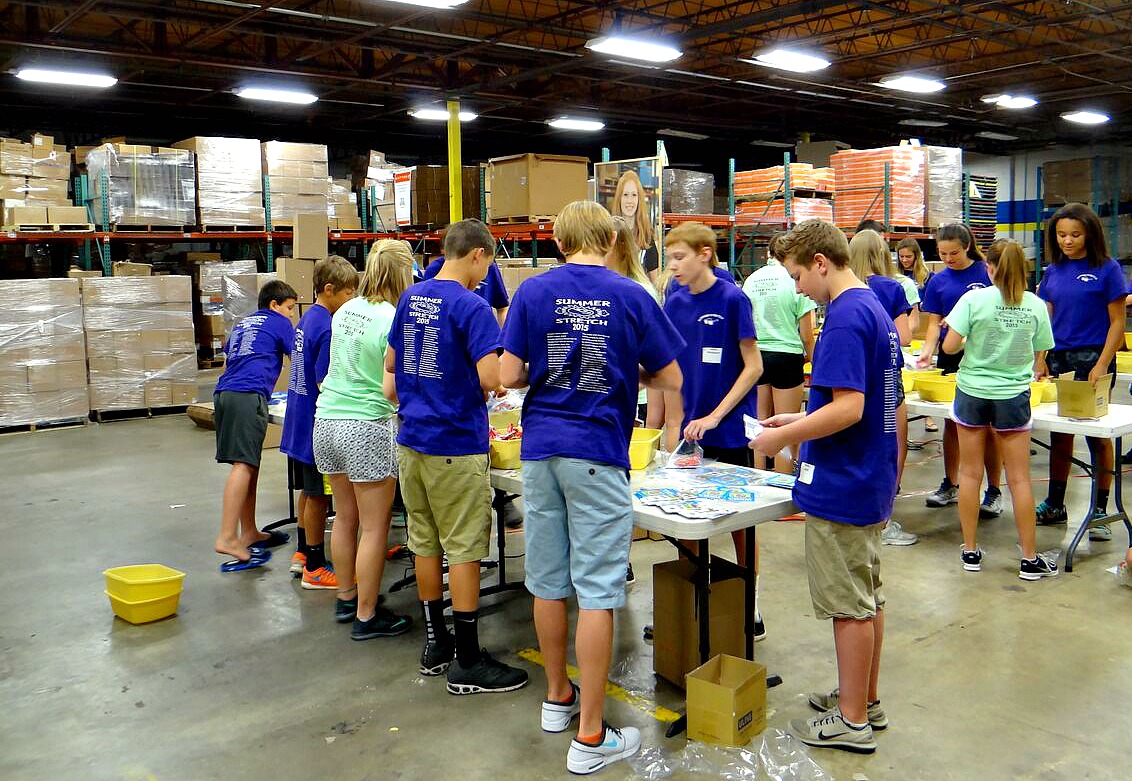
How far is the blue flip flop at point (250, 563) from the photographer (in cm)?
517

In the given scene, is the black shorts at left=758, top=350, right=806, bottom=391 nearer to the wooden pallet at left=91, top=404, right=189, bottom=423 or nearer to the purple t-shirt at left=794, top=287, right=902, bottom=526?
the purple t-shirt at left=794, top=287, right=902, bottom=526

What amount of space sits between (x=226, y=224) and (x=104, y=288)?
253cm

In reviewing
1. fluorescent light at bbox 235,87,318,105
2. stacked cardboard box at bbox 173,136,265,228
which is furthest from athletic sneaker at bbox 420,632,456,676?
fluorescent light at bbox 235,87,318,105

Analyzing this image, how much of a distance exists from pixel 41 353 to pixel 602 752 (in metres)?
9.09

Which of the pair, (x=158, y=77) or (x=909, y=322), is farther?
(x=158, y=77)

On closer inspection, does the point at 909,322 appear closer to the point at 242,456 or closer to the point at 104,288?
the point at 242,456

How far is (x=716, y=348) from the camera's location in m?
3.81

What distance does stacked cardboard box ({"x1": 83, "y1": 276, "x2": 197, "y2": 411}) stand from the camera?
33.7ft

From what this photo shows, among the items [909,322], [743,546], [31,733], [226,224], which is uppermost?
[226,224]

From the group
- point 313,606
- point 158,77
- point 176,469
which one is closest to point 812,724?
point 313,606

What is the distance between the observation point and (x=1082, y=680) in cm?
356

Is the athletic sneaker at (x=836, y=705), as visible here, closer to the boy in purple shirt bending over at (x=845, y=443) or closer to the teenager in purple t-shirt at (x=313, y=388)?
the boy in purple shirt bending over at (x=845, y=443)

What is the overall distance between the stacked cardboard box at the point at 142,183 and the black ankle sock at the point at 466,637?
32.6 ft

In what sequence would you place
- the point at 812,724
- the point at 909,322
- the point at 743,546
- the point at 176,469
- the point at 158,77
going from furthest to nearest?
the point at 158,77 < the point at 176,469 < the point at 909,322 < the point at 743,546 < the point at 812,724
